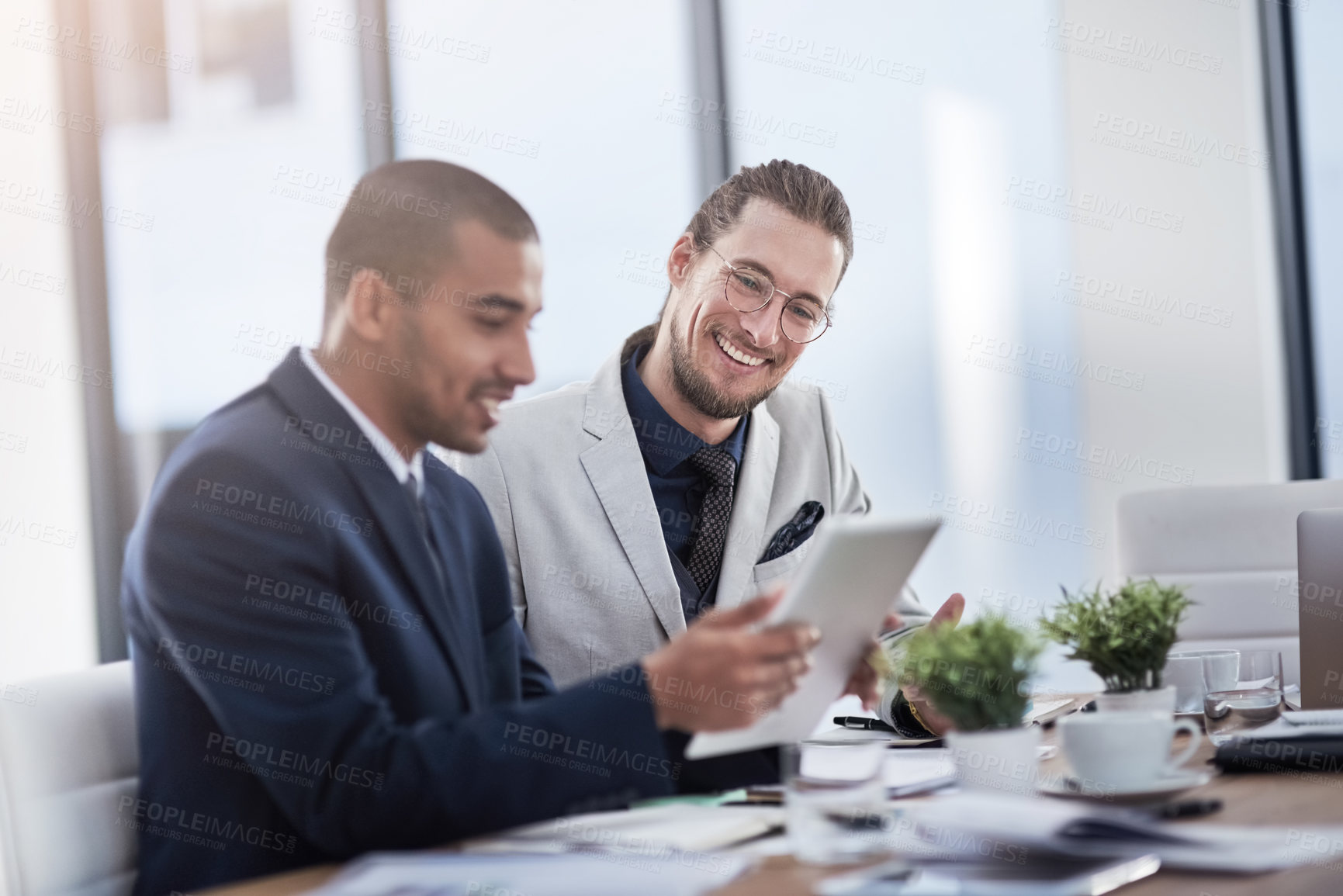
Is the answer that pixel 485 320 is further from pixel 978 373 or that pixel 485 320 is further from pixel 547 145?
pixel 978 373

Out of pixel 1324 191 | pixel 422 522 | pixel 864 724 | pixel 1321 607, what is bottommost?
pixel 864 724

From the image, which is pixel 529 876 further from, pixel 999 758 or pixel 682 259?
pixel 682 259

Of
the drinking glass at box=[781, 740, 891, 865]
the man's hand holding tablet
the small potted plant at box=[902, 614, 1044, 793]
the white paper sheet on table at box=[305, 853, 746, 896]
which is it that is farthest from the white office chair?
the small potted plant at box=[902, 614, 1044, 793]

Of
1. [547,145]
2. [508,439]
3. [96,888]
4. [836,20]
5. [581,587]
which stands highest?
[836,20]

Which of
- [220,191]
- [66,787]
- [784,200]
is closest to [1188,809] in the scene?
[66,787]

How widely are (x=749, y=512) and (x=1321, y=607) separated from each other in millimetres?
1080

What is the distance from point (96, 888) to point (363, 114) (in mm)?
3020

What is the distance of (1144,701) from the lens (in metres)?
1.47

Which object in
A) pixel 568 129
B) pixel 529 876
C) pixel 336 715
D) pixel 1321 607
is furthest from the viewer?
pixel 568 129

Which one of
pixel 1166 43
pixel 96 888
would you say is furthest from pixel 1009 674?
pixel 1166 43

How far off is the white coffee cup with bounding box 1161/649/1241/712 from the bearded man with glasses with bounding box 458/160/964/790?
1.82ft

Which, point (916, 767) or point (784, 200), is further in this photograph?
point (784, 200)

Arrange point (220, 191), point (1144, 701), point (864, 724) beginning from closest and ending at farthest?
point (1144, 701)
point (864, 724)
point (220, 191)

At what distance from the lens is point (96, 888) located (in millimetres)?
1388
